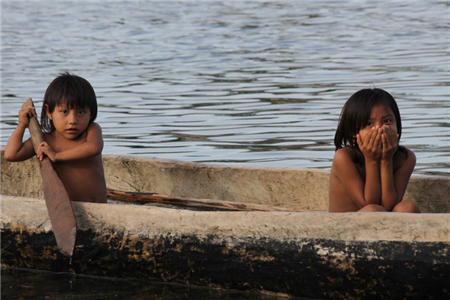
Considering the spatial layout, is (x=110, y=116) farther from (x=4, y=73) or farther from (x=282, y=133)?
(x=4, y=73)

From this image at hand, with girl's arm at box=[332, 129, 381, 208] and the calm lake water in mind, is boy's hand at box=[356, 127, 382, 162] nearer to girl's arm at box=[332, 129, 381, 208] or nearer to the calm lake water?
girl's arm at box=[332, 129, 381, 208]

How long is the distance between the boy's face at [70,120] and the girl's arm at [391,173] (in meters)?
1.68

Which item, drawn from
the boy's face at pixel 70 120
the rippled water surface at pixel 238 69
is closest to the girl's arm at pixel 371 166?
the boy's face at pixel 70 120

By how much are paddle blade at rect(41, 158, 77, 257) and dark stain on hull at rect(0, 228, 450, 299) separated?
0.07 meters

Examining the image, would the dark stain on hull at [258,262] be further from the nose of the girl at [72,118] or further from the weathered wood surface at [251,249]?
the nose of the girl at [72,118]

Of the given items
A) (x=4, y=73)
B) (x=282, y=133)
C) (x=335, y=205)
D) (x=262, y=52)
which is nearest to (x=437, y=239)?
(x=335, y=205)

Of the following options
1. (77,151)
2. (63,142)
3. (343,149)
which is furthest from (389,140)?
(63,142)

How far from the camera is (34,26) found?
23234 millimetres

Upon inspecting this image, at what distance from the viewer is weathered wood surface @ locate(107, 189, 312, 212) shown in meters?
4.91

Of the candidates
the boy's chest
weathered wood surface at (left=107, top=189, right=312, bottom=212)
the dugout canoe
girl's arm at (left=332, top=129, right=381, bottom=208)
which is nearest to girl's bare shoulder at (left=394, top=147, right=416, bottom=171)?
girl's arm at (left=332, top=129, right=381, bottom=208)

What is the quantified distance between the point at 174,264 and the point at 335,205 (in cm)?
86

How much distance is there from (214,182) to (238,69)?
8.13 meters

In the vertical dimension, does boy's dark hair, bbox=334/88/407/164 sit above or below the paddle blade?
above

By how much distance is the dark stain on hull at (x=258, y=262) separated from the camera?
340 centimetres
